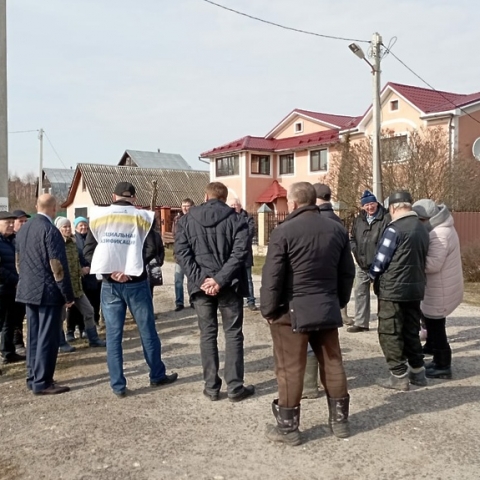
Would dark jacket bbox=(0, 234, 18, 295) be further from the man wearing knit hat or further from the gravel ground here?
the man wearing knit hat

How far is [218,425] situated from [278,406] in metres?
0.57

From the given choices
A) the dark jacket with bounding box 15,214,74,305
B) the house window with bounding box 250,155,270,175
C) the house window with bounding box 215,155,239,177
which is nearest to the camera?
the dark jacket with bounding box 15,214,74,305

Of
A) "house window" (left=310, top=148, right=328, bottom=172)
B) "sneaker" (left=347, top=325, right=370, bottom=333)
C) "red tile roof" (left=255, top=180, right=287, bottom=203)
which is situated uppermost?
"house window" (left=310, top=148, right=328, bottom=172)

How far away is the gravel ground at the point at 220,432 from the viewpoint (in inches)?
135

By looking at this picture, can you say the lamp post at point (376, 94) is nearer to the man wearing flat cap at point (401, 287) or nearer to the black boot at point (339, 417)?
the man wearing flat cap at point (401, 287)

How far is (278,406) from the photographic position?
3893 millimetres

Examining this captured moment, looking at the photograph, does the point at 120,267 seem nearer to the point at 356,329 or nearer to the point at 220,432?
the point at 220,432

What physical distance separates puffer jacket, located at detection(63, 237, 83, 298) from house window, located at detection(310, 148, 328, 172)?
23691mm

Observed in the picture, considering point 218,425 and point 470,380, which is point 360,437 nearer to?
point 218,425

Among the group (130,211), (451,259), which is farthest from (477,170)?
(130,211)

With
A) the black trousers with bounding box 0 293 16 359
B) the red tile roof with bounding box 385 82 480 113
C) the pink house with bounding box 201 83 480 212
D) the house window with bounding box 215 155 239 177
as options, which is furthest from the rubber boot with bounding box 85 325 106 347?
the house window with bounding box 215 155 239 177

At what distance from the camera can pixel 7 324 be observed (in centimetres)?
621

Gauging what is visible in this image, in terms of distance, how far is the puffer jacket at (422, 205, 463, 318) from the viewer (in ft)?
17.0

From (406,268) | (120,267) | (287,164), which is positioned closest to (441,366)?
(406,268)
